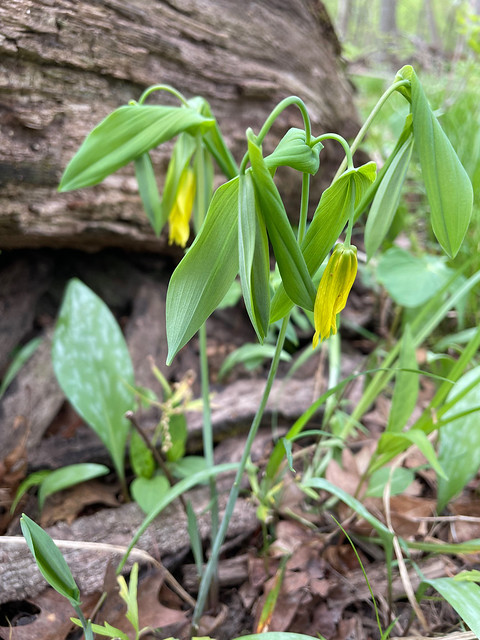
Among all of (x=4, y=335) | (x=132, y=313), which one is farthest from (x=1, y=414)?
(x=132, y=313)

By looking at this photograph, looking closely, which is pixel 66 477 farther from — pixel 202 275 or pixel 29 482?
pixel 202 275

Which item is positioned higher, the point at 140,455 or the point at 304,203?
the point at 304,203

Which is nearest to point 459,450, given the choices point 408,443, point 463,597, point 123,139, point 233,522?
point 408,443

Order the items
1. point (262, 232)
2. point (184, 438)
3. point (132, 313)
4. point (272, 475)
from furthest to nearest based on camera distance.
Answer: point (132, 313)
point (184, 438)
point (272, 475)
point (262, 232)

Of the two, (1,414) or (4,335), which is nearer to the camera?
(1,414)

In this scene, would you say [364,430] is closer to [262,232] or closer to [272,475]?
[272,475]

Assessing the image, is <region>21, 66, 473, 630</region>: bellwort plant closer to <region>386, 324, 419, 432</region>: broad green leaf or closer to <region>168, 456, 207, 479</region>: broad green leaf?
<region>386, 324, 419, 432</region>: broad green leaf
